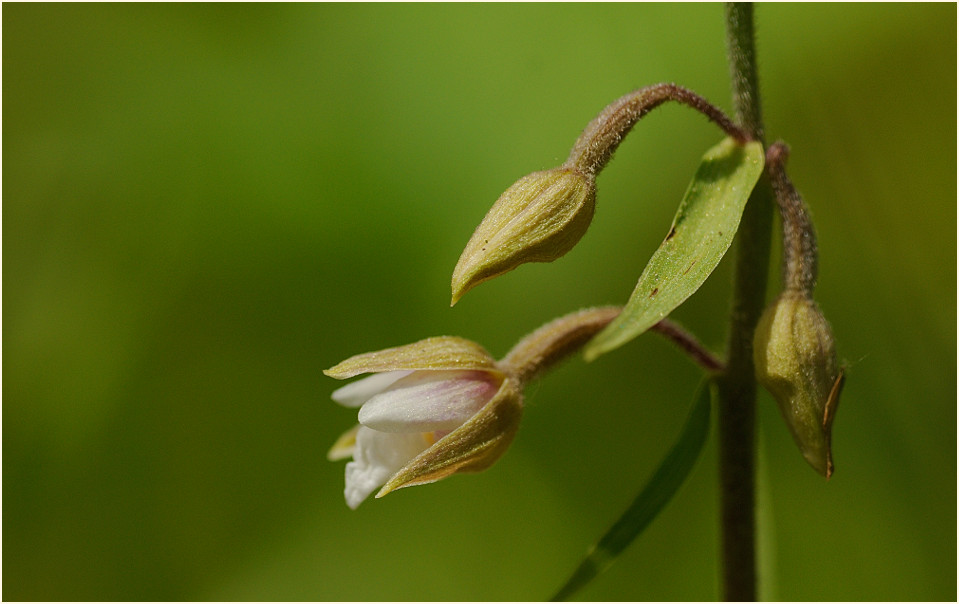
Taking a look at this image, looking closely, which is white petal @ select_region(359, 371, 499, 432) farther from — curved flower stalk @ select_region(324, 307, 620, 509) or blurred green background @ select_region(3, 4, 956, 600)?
blurred green background @ select_region(3, 4, 956, 600)

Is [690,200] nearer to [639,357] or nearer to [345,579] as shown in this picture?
[639,357]

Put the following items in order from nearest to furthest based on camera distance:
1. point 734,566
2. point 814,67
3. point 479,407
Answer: point 479,407
point 734,566
point 814,67

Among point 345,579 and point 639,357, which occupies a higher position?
point 639,357

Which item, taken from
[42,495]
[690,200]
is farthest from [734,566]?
[42,495]

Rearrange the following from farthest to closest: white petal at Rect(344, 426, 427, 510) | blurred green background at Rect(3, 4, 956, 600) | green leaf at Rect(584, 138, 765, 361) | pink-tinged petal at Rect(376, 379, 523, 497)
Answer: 1. blurred green background at Rect(3, 4, 956, 600)
2. white petal at Rect(344, 426, 427, 510)
3. pink-tinged petal at Rect(376, 379, 523, 497)
4. green leaf at Rect(584, 138, 765, 361)

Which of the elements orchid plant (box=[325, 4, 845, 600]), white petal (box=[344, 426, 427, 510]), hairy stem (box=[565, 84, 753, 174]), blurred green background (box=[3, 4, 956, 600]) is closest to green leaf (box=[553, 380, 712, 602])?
orchid plant (box=[325, 4, 845, 600])

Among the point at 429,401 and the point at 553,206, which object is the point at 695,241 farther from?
the point at 429,401

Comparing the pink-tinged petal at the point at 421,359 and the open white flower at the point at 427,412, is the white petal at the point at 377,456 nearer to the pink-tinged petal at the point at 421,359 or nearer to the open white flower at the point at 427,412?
the open white flower at the point at 427,412
